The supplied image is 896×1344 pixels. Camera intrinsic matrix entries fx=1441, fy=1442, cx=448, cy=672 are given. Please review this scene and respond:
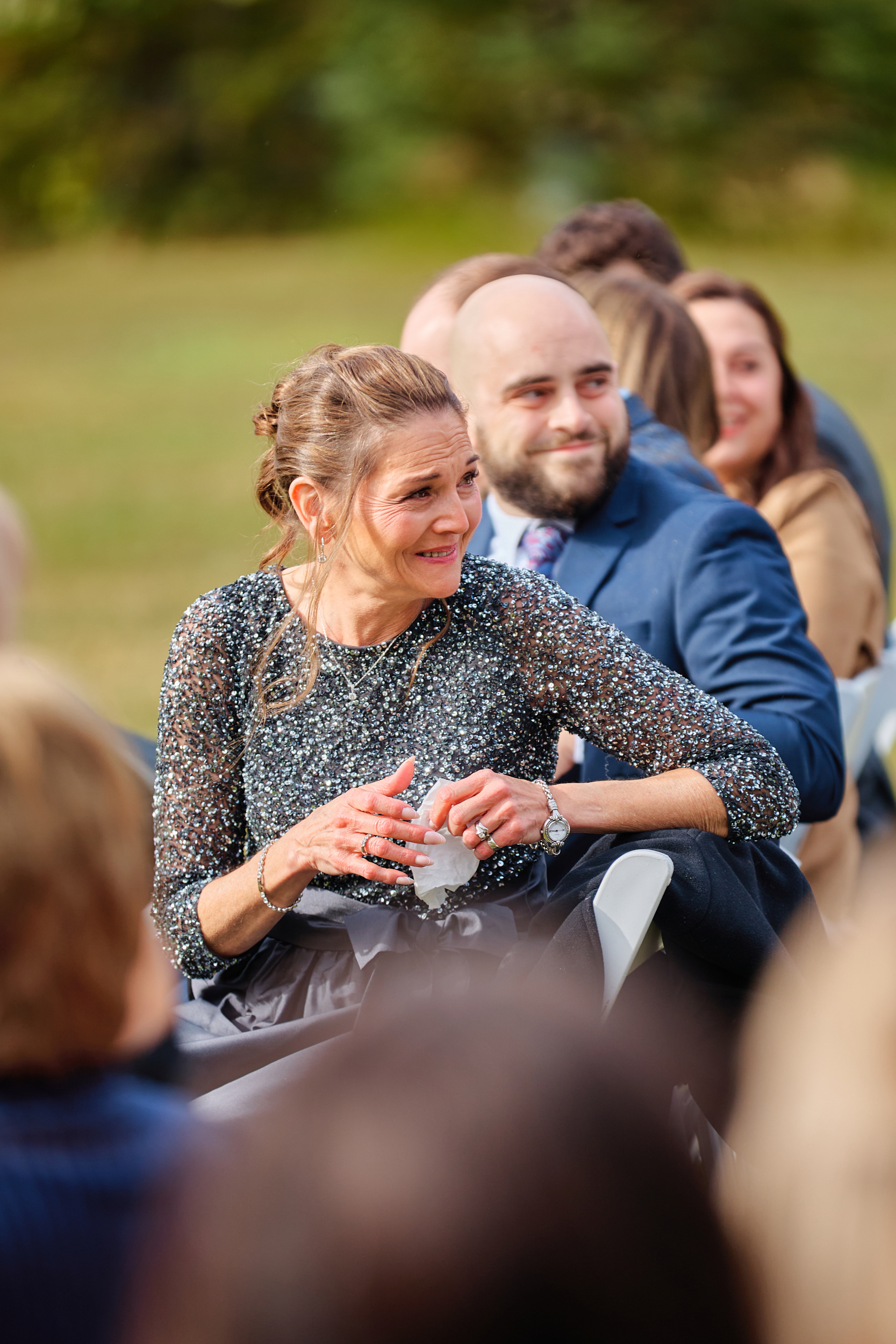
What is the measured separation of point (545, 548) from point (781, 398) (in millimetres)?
1321

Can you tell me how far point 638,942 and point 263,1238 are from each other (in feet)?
3.07

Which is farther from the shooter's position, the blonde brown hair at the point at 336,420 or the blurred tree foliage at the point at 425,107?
the blurred tree foliage at the point at 425,107

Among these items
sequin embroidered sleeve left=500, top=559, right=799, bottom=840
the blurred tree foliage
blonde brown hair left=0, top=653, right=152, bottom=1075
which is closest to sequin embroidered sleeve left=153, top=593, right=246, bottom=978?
sequin embroidered sleeve left=500, top=559, right=799, bottom=840

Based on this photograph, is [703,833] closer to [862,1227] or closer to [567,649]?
[567,649]

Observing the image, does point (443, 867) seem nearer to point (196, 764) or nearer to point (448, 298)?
point (196, 764)

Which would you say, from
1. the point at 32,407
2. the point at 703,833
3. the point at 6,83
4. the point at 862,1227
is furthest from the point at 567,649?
the point at 6,83

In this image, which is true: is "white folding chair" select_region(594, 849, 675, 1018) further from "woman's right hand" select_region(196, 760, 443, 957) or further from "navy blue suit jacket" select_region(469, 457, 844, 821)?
"navy blue suit jacket" select_region(469, 457, 844, 821)

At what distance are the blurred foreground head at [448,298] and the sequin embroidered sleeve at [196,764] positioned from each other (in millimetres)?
1090

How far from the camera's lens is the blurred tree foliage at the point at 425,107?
21.6m

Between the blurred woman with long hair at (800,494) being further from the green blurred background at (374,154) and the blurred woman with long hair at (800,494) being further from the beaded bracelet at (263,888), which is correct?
the green blurred background at (374,154)

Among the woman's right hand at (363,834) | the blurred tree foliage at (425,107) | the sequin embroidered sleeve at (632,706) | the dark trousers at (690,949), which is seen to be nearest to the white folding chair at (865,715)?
the sequin embroidered sleeve at (632,706)

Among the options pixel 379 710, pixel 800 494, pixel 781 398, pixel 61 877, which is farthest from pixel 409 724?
pixel 781 398

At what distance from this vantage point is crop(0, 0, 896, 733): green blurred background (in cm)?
1919

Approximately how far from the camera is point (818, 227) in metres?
21.0
